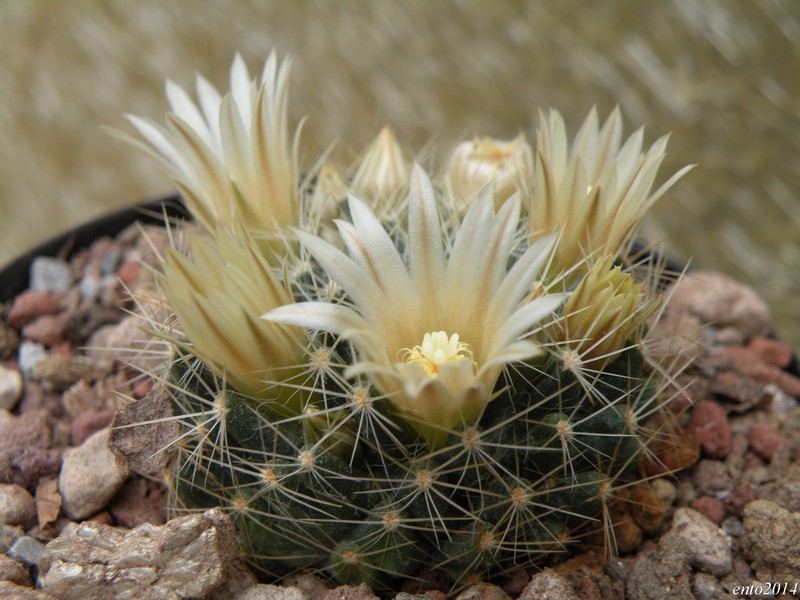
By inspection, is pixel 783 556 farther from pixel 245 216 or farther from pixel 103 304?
pixel 103 304

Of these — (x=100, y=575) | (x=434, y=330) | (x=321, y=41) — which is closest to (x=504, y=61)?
(x=321, y=41)

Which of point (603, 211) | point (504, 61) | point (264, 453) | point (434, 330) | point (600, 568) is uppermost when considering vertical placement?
point (504, 61)

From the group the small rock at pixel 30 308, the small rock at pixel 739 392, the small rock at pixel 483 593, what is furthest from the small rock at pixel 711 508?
the small rock at pixel 30 308

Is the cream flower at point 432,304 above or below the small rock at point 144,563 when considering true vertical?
above

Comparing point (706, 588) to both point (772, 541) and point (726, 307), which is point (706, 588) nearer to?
point (772, 541)

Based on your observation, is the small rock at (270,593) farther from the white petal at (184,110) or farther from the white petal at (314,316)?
the white petal at (184,110)

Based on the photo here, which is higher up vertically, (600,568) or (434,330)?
(434,330)

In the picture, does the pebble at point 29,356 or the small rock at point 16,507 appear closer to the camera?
the small rock at point 16,507
